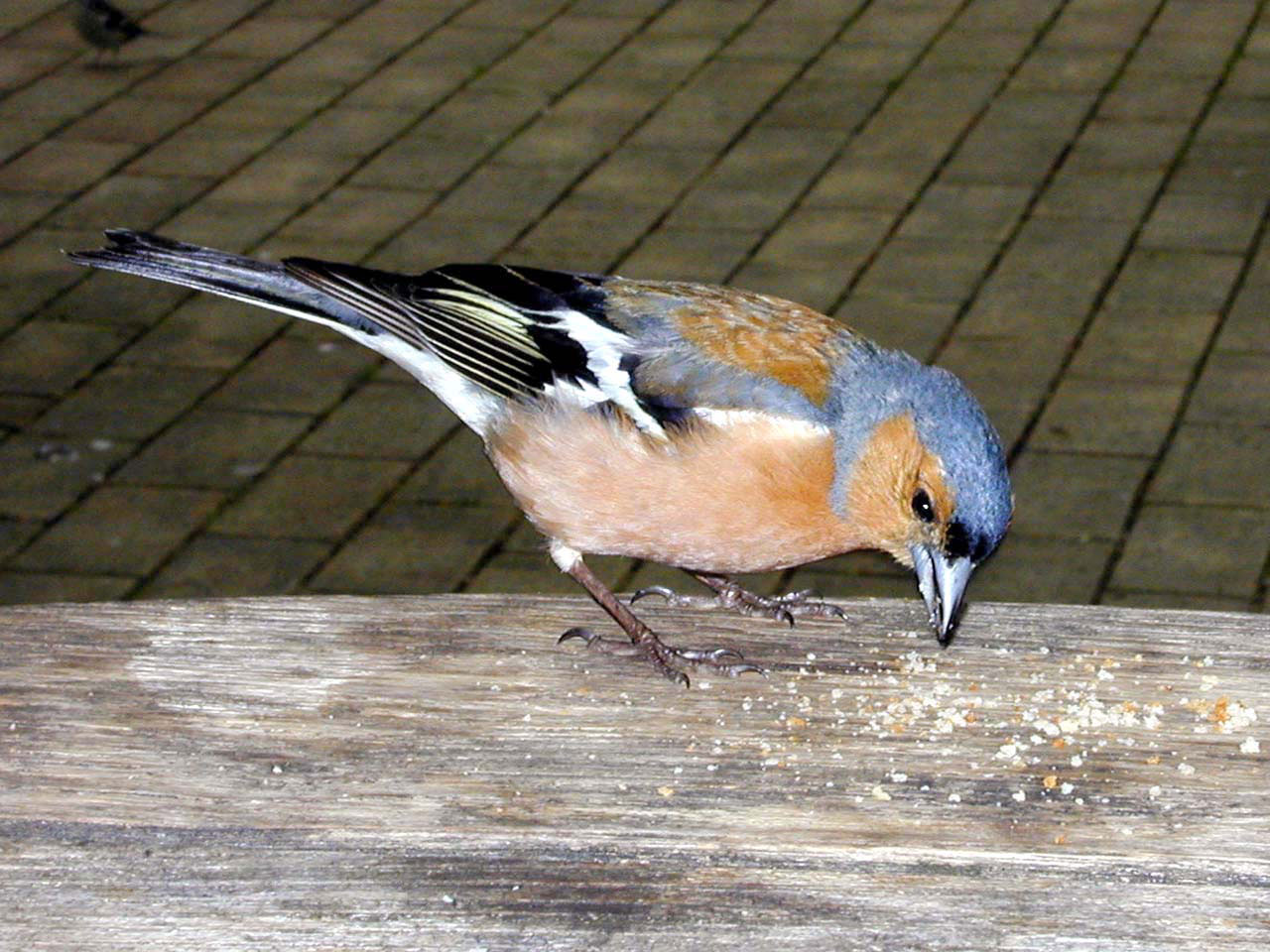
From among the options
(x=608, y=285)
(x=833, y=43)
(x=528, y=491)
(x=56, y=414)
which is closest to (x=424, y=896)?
(x=528, y=491)

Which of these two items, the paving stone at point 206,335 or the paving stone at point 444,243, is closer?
the paving stone at point 206,335

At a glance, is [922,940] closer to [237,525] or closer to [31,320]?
[237,525]

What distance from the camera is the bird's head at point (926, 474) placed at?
2.79 meters

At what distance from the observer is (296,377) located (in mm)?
6516

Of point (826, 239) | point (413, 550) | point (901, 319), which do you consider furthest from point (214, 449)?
point (826, 239)

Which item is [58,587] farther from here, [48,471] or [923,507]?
[923,507]

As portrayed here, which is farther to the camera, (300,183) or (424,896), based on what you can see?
(300,183)

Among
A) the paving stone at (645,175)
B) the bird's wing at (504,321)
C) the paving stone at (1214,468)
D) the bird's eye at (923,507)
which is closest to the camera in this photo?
the bird's eye at (923,507)

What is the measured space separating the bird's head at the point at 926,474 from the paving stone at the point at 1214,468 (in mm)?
2854

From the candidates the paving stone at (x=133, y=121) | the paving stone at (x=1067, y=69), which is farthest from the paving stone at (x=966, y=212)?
the paving stone at (x=133, y=121)

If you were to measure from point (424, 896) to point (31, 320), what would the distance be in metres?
4.99

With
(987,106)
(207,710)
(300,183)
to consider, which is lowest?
(987,106)

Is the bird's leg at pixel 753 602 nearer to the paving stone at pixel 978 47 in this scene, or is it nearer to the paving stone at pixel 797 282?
the paving stone at pixel 797 282

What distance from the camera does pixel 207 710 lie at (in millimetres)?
2711
